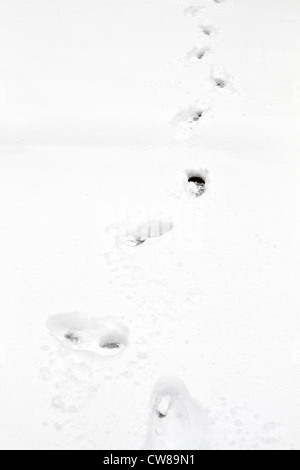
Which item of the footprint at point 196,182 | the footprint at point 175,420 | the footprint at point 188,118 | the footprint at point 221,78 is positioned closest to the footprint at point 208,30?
the footprint at point 221,78

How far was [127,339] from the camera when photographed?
4.37 feet

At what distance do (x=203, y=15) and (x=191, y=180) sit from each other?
5.47ft

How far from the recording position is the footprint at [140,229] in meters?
1.62

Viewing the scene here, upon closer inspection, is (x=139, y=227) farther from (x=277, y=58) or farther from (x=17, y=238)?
(x=277, y=58)

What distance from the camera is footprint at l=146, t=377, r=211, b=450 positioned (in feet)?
3.73

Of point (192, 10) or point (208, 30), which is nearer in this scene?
point (208, 30)

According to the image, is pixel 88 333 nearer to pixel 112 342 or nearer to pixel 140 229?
pixel 112 342

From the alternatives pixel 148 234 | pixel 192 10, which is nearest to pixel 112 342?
pixel 148 234

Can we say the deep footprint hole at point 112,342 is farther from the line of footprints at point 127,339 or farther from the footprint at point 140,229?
the footprint at point 140,229

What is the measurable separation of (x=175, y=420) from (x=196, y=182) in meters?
1.09

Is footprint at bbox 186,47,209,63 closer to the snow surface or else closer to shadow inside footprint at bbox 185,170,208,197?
the snow surface
